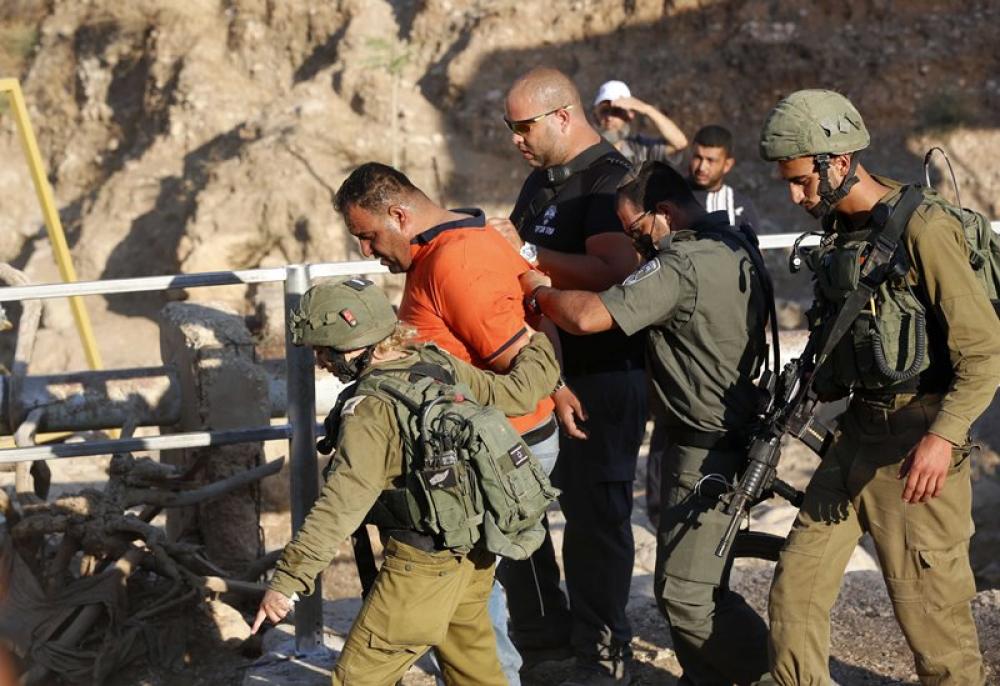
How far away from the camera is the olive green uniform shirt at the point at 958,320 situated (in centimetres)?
324

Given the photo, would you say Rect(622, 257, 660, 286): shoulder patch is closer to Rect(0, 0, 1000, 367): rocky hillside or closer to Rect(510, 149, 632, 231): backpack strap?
Rect(510, 149, 632, 231): backpack strap

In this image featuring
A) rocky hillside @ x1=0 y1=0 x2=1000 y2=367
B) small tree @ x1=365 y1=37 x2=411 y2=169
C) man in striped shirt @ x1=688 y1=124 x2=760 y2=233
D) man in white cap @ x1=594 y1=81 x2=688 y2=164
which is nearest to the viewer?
man in striped shirt @ x1=688 y1=124 x2=760 y2=233

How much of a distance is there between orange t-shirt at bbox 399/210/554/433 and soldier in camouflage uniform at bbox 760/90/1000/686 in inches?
32.4

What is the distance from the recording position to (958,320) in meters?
3.24

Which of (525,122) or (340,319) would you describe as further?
(525,122)

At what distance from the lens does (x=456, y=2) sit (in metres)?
14.3

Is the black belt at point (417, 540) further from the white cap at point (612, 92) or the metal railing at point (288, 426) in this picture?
the white cap at point (612, 92)

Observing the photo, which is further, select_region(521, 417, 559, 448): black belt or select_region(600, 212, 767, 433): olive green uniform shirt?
select_region(521, 417, 559, 448): black belt

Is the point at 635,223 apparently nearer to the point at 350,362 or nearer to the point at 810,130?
the point at 810,130

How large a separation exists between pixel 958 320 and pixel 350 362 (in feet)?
5.12

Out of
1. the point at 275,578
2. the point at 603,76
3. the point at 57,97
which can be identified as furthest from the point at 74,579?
the point at 57,97

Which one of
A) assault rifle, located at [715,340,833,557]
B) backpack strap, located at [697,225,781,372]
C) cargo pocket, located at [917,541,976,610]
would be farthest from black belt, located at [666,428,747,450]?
cargo pocket, located at [917,541,976,610]

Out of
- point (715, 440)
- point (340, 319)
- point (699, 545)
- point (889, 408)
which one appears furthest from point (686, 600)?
point (340, 319)

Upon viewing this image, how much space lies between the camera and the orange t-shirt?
3.61 m
